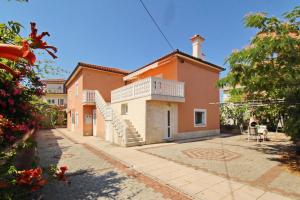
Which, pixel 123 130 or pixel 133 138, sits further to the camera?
pixel 133 138

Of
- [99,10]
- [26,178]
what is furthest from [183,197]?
[99,10]

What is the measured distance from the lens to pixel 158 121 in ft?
48.4

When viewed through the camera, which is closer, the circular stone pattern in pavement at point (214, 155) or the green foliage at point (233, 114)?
the circular stone pattern in pavement at point (214, 155)

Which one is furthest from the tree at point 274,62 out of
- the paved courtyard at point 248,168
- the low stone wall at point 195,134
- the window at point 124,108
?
the window at point 124,108

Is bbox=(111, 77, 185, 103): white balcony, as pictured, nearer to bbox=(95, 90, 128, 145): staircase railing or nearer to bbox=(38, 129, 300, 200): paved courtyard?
bbox=(95, 90, 128, 145): staircase railing

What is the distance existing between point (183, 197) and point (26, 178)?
4.12 m

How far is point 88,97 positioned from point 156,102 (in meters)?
9.42

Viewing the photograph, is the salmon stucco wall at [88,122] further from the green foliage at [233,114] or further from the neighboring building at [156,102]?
the green foliage at [233,114]

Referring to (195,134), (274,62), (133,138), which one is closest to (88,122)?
(133,138)

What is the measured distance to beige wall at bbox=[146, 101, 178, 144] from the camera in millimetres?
14203

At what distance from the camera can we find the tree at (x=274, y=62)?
8.27m

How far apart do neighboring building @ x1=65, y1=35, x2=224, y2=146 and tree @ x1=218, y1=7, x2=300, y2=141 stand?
5.97 metres

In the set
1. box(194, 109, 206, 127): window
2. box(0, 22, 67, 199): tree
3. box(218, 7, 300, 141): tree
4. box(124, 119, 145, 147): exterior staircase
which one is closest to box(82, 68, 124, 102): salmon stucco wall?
box(124, 119, 145, 147): exterior staircase

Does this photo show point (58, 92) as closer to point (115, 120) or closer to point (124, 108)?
point (124, 108)
